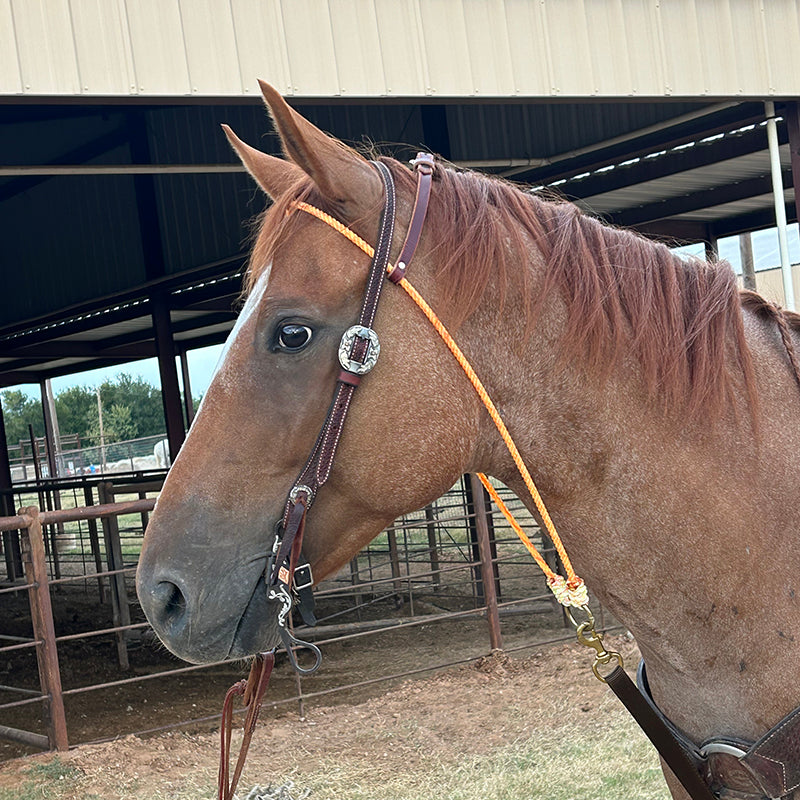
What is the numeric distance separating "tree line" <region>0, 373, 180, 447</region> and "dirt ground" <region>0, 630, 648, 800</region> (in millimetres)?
28893

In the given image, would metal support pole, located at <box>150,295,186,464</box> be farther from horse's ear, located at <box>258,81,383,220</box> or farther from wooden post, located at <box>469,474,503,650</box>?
horse's ear, located at <box>258,81,383,220</box>

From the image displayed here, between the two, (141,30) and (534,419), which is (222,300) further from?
(534,419)

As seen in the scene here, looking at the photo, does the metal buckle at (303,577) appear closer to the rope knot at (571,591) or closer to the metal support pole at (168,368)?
the rope knot at (571,591)

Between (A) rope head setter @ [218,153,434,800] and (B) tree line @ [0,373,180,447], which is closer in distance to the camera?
(A) rope head setter @ [218,153,434,800]

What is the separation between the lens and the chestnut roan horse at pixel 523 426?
1.38 metres

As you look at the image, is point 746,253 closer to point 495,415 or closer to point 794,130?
point 794,130

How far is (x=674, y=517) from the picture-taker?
4.86 ft

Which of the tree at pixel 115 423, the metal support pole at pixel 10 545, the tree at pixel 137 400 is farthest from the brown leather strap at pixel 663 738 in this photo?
the tree at pixel 137 400

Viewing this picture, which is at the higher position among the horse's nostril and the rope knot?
the horse's nostril

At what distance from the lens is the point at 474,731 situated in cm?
514

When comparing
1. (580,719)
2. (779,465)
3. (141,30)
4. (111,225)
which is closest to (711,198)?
(580,719)

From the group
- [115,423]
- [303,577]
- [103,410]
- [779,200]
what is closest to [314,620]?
[303,577]

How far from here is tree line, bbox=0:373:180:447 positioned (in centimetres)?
3359

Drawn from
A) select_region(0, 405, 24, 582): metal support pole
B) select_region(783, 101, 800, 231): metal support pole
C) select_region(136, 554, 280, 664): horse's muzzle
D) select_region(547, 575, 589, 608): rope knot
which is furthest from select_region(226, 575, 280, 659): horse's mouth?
select_region(0, 405, 24, 582): metal support pole
